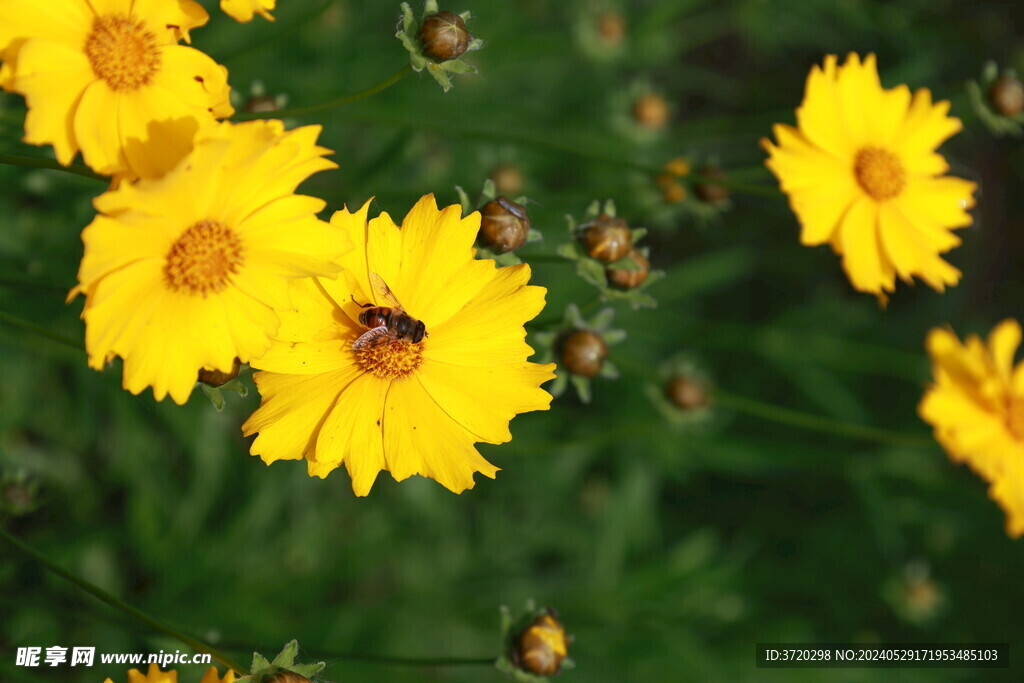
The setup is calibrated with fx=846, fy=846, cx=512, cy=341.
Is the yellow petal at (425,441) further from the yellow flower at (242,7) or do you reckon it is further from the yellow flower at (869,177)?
the yellow flower at (869,177)

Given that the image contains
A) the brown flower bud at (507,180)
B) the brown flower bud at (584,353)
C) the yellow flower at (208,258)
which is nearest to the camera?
the yellow flower at (208,258)

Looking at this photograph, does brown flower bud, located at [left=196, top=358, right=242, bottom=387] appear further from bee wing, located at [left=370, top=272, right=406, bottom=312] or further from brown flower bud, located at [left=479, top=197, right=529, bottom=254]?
brown flower bud, located at [left=479, top=197, right=529, bottom=254]

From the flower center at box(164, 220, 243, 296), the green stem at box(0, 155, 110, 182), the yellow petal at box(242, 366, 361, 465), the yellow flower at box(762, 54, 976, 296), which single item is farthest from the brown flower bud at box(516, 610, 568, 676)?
the green stem at box(0, 155, 110, 182)

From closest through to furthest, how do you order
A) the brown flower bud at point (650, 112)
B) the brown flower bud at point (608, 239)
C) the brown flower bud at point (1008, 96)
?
the brown flower bud at point (608, 239), the brown flower bud at point (1008, 96), the brown flower bud at point (650, 112)

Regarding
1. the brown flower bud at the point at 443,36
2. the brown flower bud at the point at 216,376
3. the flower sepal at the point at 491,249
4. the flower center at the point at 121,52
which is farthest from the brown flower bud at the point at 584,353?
the flower center at the point at 121,52

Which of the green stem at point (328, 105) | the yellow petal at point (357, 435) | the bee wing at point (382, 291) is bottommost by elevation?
the yellow petal at point (357, 435)

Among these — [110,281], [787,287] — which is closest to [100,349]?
[110,281]

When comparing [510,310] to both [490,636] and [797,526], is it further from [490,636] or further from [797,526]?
[797,526]

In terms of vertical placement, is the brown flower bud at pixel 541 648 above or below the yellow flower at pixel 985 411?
below
